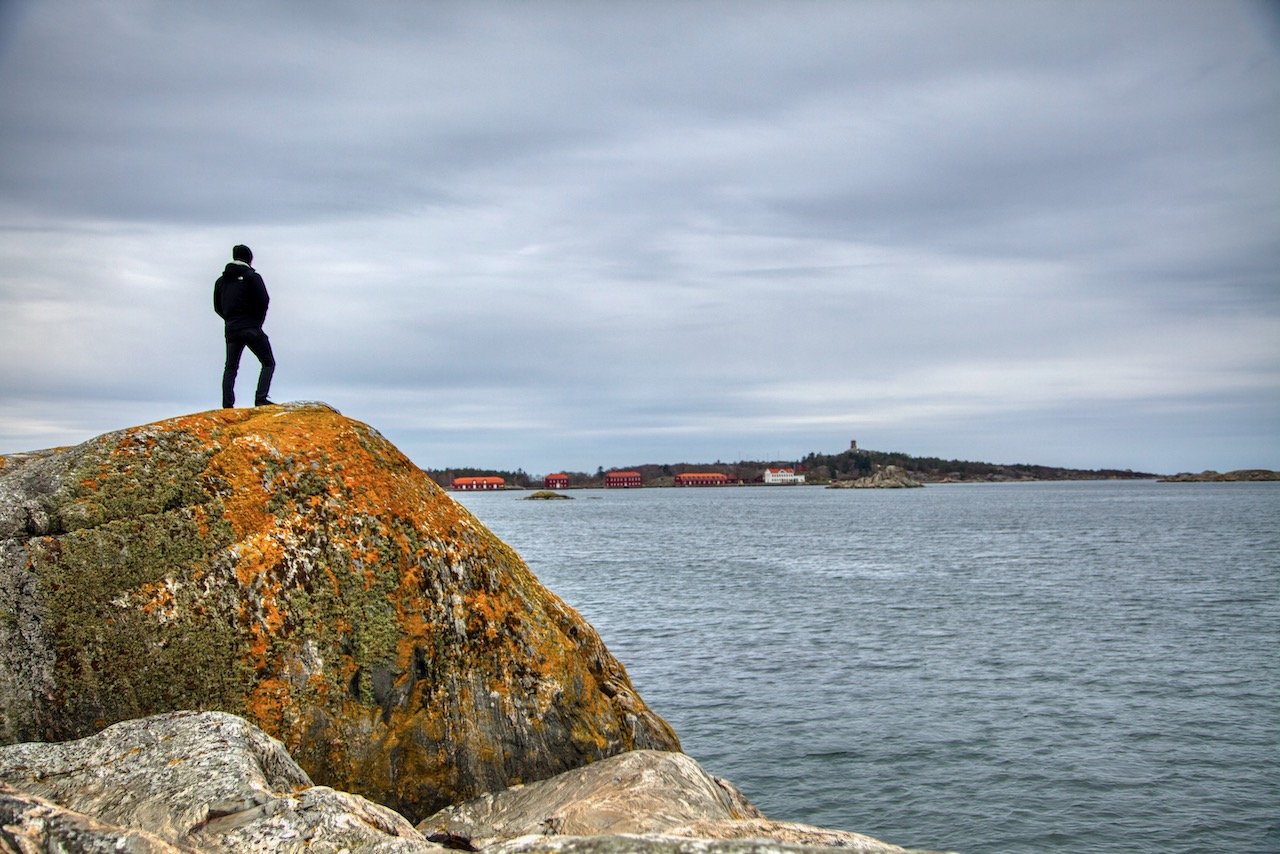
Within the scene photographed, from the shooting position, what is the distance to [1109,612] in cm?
3425

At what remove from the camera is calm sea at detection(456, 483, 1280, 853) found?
14820mm

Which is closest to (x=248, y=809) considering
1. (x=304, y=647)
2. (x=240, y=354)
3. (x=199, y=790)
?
(x=199, y=790)

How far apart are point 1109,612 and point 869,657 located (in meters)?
13.4

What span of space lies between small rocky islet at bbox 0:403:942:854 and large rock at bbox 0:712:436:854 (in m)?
0.03

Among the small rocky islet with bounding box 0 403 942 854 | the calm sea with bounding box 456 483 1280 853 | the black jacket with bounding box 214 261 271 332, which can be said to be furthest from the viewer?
the calm sea with bounding box 456 483 1280 853

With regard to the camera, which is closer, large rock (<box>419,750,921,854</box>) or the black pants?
large rock (<box>419,750,921,854</box>)

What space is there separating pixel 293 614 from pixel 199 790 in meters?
2.44

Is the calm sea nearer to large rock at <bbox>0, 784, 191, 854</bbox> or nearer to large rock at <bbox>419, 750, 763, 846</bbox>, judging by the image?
large rock at <bbox>419, 750, 763, 846</bbox>

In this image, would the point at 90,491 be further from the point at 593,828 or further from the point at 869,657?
the point at 869,657

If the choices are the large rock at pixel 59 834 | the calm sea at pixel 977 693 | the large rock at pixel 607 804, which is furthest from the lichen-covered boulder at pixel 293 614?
the calm sea at pixel 977 693

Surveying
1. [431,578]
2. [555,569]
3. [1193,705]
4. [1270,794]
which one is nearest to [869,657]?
[1193,705]

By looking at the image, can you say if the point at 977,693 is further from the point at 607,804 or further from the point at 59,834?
the point at 59,834

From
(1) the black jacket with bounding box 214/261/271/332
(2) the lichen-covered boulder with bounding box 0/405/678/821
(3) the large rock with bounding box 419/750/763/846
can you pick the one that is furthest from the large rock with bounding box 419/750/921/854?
(1) the black jacket with bounding box 214/261/271/332

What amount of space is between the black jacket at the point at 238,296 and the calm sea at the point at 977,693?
34.3ft
